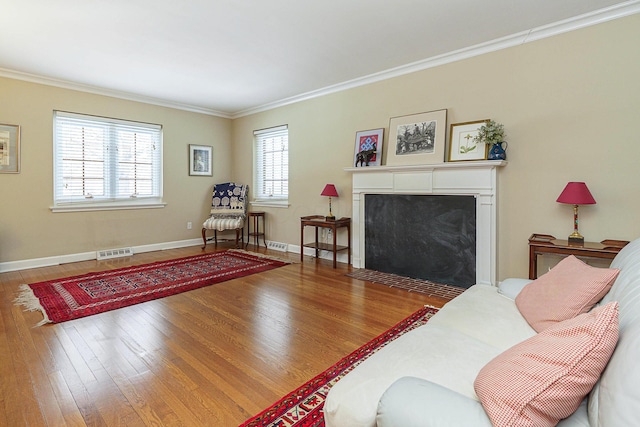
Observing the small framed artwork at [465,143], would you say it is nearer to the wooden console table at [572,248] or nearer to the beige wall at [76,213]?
the wooden console table at [572,248]

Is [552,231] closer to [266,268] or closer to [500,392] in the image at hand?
[500,392]

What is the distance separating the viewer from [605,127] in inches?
113

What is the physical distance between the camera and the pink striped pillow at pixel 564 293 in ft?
4.81

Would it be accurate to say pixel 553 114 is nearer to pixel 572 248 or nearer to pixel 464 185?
pixel 464 185

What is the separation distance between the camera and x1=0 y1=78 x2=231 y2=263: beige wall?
14.0ft

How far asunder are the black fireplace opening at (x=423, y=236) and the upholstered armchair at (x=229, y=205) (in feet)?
8.72

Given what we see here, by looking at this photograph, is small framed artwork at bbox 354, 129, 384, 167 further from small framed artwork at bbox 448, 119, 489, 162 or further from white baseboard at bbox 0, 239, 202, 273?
white baseboard at bbox 0, 239, 202, 273

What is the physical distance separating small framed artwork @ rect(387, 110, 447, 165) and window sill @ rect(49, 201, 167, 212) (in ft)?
13.2

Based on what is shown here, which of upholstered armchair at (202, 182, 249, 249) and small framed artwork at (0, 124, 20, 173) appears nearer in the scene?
small framed artwork at (0, 124, 20, 173)

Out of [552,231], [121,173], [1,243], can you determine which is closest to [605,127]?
[552,231]

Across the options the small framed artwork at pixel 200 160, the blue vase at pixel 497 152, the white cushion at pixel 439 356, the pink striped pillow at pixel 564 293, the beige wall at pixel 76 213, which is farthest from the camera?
the small framed artwork at pixel 200 160

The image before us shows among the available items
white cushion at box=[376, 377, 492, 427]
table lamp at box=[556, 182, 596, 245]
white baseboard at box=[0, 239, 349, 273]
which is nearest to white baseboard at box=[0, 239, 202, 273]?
white baseboard at box=[0, 239, 349, 273]

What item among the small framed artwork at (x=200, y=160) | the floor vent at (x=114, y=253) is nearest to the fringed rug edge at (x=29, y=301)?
the floor vent at (x=114, y=253)

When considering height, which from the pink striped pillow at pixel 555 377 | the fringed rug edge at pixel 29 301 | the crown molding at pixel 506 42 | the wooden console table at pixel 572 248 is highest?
the crown molding at pixel 506 42
